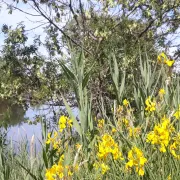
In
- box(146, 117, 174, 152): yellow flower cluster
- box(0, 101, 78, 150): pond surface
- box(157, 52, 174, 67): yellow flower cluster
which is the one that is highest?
box(157, 52, 174, 67): yellow flower cluster

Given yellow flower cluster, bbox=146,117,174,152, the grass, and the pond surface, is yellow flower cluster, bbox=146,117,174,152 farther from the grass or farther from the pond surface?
the pond surface

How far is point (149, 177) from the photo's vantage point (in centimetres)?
161

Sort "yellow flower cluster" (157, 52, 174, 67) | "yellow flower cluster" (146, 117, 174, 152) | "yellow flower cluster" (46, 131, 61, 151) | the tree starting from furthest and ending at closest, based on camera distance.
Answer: the tree < "yellow flower cluster" (157, 52, 174, 67) < "yellow flower cluster" (46, 131, 61, 151) < "yellow flower cluster" (146, 117, 174, 152)

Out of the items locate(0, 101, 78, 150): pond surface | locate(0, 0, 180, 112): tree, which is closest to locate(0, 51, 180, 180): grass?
locate(0, 101, 78, 150): pond surface

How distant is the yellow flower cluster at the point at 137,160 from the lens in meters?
Result: 1.49

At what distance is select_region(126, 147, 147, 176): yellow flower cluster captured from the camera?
149 centimetres

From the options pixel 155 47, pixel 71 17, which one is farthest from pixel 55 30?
pixel 155 47

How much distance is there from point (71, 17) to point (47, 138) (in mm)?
5504

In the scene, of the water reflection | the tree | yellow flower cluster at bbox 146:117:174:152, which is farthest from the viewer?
the tree

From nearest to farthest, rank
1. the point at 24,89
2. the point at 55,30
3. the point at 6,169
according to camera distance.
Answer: the point at 6,169
the point at 55,30
the point at 24,89

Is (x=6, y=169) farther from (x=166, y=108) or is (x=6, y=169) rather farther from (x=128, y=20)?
(x=128, y=20)

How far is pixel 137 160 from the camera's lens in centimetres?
151

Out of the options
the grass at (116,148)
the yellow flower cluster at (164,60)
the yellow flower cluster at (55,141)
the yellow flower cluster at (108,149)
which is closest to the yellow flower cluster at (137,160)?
the grass at (116,148)

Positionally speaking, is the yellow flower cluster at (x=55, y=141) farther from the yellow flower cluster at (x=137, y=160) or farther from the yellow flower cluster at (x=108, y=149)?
the yellow flower cluster at (x=137, y=160)
